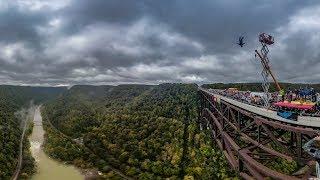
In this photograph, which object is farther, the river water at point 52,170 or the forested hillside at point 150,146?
the river water at point 52,170

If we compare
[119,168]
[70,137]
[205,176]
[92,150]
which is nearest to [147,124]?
[92,150]

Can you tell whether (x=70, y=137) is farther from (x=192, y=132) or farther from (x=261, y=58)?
(x=261, y=58)

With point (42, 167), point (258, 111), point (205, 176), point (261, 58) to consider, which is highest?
point (261, 58)

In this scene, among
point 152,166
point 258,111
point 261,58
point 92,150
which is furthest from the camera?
point 92,150

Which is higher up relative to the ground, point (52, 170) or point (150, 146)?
point (150, 146)

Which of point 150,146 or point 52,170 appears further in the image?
point 52,170

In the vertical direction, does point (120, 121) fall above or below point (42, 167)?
above

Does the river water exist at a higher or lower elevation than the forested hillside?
lower

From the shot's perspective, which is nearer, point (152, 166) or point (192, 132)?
point (152, 166)

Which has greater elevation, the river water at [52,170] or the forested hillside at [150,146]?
the forested hillside at [150,146]

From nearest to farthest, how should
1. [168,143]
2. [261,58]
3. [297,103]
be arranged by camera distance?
[297,103] → [261,58] → [168,143]

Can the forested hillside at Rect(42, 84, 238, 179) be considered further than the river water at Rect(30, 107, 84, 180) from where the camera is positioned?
No
